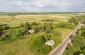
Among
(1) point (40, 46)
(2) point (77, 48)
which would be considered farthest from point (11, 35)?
(2) point (77, 48)

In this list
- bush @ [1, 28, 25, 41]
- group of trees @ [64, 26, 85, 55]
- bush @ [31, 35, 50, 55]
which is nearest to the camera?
group of trees @ [64, 26, 85, 55]

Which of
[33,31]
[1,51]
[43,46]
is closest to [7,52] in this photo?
[1,51]

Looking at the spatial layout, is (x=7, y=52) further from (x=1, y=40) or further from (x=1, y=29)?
(x=1, y=29)

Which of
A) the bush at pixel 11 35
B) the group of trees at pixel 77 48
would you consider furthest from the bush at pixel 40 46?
the bush at pixel 11 35

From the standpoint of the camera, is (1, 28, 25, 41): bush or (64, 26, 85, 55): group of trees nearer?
(64, 26, 85, 55): group of trees

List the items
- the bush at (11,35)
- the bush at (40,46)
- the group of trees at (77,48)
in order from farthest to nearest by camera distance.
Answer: the bush at (11,35), the bush at (40,46), the group of trees at (77,48)

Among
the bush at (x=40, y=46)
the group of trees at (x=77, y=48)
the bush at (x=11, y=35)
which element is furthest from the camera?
the bush at (x=11, y=35)

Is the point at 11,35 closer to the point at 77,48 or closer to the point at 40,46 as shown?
the point at 40,46

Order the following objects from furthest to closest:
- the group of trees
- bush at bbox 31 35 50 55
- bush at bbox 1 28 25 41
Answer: bush at bbox 1 28 25 41, bush at bbox 31 35 50 55, the group of trees

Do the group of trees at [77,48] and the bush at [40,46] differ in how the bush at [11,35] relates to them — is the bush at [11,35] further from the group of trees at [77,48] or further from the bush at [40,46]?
the group of trees at [77,48]

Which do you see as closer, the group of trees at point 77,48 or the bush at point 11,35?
the group of trees at point 77,48

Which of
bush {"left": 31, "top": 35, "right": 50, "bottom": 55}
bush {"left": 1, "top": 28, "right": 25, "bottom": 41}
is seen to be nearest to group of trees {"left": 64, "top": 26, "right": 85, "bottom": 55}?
bush {"left": 31, "top": 35, "right": 50, "bottom": 55}

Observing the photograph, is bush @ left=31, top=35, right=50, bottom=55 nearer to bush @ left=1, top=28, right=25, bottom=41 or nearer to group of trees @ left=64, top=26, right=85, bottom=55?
group of trees @ left=64, top=26, right=85, bottom=55
